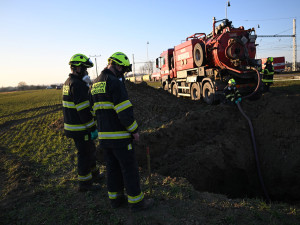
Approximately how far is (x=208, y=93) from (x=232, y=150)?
5049 mm

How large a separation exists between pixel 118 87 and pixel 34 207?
249 centimetres

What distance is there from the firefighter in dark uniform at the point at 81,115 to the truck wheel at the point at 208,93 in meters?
7.19

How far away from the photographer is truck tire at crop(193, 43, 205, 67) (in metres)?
10.4

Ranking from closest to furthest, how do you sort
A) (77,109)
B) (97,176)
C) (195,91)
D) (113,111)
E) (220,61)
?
(113,111)
(77,109)
(97,176)
(220,61)
(195,91)

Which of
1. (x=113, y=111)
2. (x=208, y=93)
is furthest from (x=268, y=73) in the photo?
(x=113, y=111)

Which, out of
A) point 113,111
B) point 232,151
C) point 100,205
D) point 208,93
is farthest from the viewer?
point 208,93

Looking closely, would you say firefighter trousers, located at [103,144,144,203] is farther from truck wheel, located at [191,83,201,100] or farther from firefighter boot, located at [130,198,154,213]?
truck wheel, located at [191,83,201,100]

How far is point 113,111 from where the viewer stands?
2.98 m

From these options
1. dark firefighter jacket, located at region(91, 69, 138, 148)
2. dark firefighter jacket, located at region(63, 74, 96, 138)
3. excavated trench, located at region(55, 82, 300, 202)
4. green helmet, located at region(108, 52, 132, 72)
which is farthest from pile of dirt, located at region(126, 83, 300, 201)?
green helmet, located at region(108, 52, 132, 72)

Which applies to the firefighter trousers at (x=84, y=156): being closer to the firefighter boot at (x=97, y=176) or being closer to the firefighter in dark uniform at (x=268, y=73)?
the firefighter boot at (x=97, y=176)

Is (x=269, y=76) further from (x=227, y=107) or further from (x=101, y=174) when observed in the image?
(x=101, y=174)

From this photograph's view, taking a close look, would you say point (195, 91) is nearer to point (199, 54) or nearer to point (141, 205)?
point (199, 54)

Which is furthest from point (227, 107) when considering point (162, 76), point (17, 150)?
point (162, 76)

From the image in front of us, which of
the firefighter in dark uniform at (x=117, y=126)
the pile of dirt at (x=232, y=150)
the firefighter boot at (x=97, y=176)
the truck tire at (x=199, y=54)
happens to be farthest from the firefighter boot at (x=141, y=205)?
the truck tire at (x=199, y=54)
